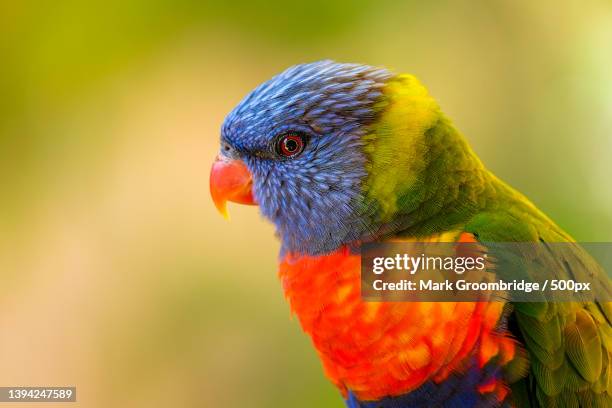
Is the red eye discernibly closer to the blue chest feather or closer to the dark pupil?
the dark pupil

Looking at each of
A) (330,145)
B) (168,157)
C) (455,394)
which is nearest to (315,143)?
(330,145)

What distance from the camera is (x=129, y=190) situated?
2.88 metres

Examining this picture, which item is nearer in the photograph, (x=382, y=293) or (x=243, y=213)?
(x=382, y=293)

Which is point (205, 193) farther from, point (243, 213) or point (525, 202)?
point (525, 202)

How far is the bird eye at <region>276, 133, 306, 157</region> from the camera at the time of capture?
1502 millimetres

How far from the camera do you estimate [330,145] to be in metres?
1.47

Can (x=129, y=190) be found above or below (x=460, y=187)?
below

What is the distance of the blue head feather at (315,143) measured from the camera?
4.74 feet

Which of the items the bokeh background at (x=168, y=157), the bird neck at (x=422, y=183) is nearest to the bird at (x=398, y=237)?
the bird neck at (x=422, y=183)

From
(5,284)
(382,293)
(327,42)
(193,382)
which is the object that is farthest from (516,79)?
(5,284)

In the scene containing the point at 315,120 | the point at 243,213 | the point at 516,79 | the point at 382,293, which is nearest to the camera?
the point at 382,293

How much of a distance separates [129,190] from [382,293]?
6.06 feet

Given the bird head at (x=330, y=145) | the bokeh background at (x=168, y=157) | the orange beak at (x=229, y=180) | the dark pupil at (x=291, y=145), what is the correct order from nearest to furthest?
the bird head at (x=330, y=145) < the dark pupil at (x=291, y=145) < the orange beak at (x=229, y=180) < the bokeh background at (x=168, y=157)

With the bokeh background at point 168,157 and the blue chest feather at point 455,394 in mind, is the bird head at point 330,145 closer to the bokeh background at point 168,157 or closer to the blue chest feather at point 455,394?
the blue chest feather at point 455,394
